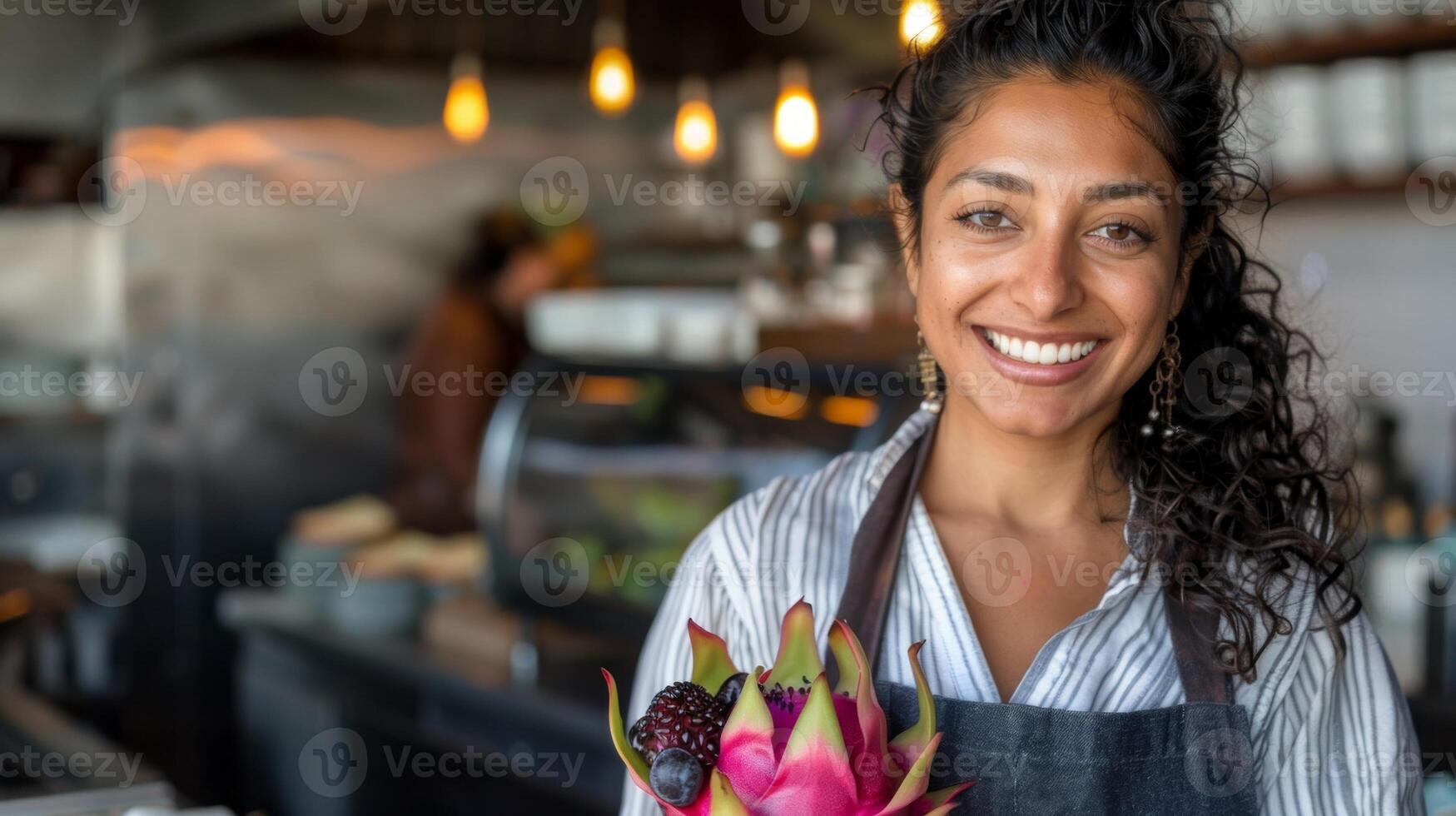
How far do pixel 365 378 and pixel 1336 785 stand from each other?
4.64 meters

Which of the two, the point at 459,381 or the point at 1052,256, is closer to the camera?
the point at 1052,256

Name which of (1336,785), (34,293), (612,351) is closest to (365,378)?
(34,293)

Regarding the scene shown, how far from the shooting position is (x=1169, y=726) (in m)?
1.21
